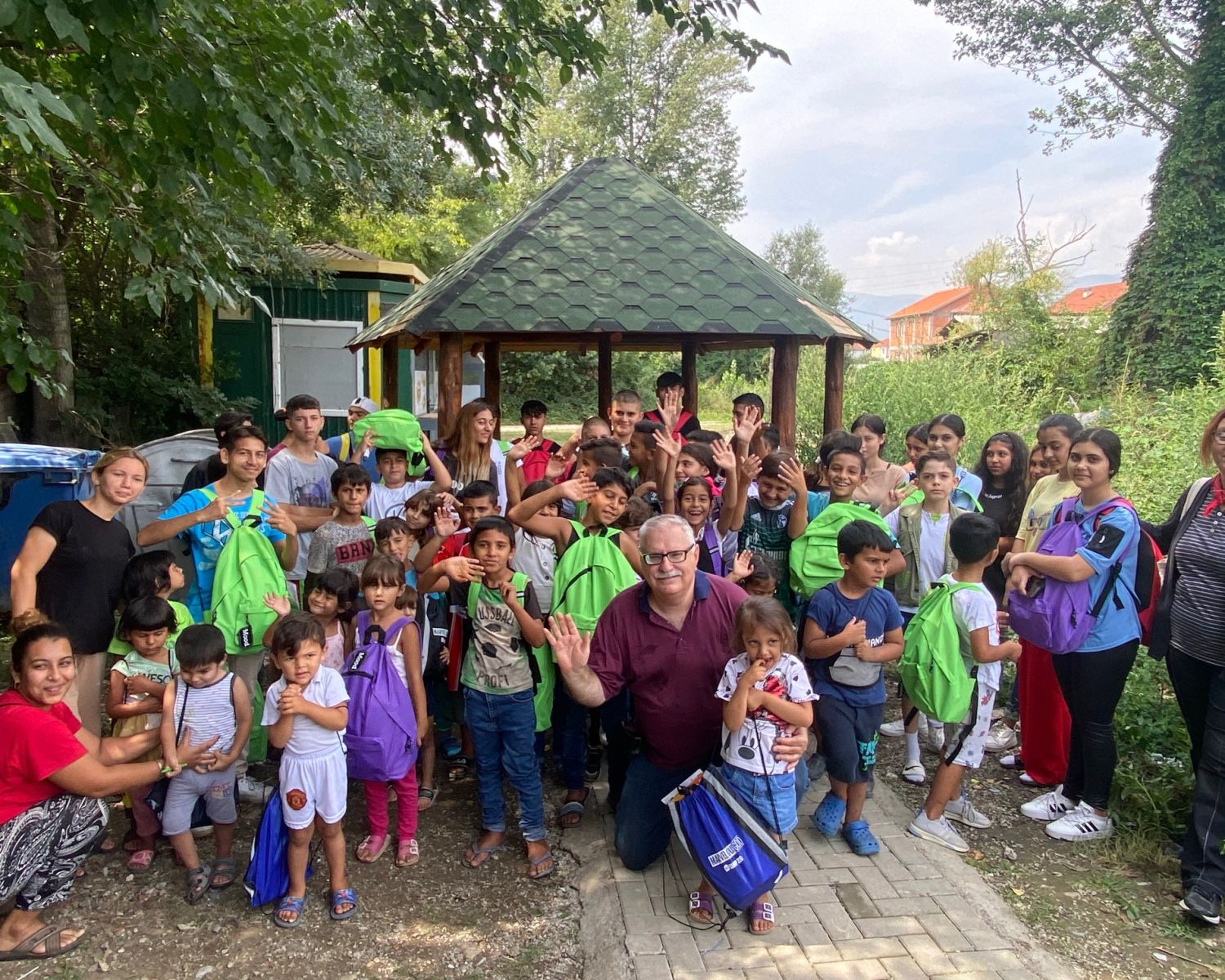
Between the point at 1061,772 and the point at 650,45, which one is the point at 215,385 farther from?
the point at 650,45

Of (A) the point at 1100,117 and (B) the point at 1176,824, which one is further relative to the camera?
(A) the point at 1100,117

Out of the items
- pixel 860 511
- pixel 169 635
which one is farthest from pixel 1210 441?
pixel 169 635

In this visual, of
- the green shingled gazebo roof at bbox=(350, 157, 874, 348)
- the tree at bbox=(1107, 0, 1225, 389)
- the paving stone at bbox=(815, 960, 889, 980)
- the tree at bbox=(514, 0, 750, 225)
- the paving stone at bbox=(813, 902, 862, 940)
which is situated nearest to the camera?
the paving stone at bbox=(815, 960, 889, 980)

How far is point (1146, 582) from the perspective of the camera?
368 centimetres

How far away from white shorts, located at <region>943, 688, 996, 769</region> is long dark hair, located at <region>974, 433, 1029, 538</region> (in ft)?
4.80

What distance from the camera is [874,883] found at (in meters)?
3.22

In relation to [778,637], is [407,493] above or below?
above

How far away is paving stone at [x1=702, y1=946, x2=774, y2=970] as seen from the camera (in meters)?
2.74

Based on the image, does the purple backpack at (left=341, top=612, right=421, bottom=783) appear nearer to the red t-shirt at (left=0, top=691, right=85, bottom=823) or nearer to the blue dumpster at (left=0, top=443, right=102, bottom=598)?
the red t-shirt at (left=0, top=691, right=85, bottom=823)

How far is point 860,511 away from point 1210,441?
1434mm

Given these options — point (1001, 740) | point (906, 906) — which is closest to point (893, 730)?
point (1001, 740)

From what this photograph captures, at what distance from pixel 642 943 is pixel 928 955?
3.28 ft

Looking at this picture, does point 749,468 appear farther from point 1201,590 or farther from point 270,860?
point 270,860

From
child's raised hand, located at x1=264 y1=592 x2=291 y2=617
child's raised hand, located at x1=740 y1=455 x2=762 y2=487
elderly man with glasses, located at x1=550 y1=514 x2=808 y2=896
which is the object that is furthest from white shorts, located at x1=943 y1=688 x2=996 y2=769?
child's raised hand, located at x1=264 y1=592 x2=291 y2=617
